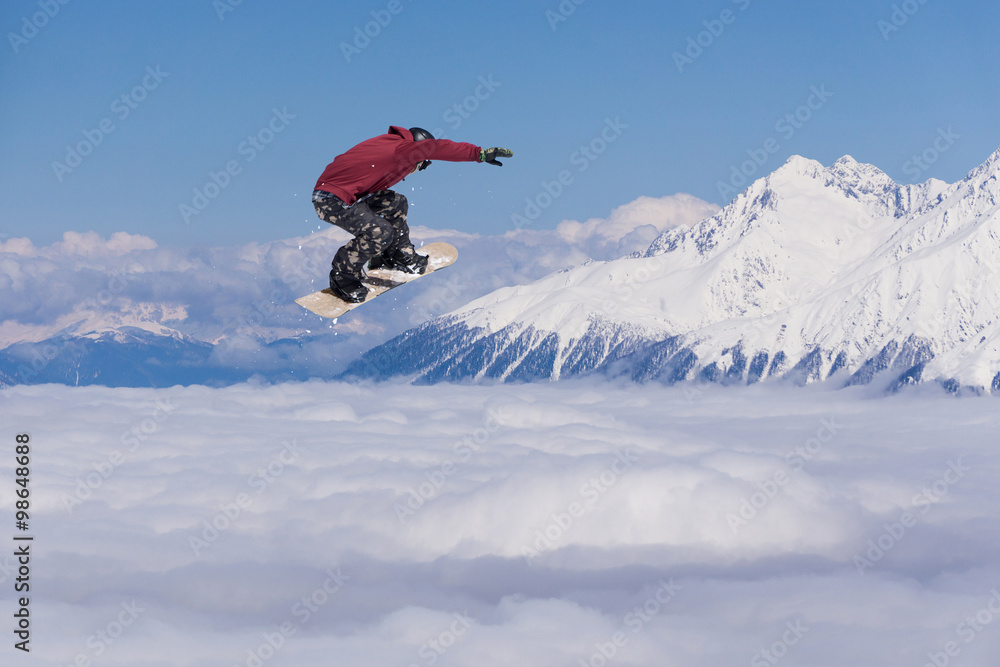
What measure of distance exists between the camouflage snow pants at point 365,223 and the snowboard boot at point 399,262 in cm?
23

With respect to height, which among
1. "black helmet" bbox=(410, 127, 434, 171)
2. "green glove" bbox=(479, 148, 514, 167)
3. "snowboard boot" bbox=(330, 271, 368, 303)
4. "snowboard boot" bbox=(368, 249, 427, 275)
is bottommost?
"snowboard boot" bbox=(330, 271, 368, 303)

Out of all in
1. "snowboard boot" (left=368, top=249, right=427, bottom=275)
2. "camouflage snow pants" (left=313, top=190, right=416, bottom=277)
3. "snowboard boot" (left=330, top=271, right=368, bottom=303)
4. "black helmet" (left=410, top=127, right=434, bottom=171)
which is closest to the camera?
"black helmet" (left=410, top=127, right=434, bottom=171)

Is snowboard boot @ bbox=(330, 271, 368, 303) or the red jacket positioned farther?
snowboard boot @ bbox=(330, 271, 368, 303)

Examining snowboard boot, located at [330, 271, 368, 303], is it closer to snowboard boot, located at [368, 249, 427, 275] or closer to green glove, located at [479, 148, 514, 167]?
snowboard boot, located at [368, 249, 427, 275]

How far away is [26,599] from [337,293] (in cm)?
1877

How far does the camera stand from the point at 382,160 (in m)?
13.5

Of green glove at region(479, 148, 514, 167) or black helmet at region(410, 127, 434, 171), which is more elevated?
black helmet at region(410, 127, 434, 171)

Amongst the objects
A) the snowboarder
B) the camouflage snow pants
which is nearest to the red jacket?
the snowboarder

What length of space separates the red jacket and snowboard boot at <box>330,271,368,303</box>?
2388mm

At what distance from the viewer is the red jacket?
42.4 ft

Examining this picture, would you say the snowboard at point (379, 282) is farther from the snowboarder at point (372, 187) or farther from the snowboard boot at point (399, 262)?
the snowboarder at point (372, 187)

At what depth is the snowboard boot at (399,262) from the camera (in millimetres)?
16938

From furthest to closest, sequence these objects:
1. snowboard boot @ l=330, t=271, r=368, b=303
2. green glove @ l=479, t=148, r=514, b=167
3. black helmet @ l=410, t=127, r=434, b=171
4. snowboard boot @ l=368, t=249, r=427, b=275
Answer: snowboard boot @ l=368, t=249, r=427, b=275
snowboard boot @ l=330, t=271, r=368, b=303
black helmet @ l=410, t=127, r=434, b=171
green glove @ l=479, t=148, r=514, b=167

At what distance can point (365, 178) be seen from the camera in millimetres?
13898
